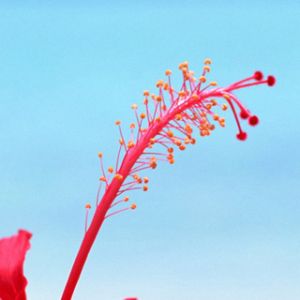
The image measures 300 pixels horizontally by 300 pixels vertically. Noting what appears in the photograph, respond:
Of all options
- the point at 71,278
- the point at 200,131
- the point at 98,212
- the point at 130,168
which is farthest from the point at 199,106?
the point at 71,278

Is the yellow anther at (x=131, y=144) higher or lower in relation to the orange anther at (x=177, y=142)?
higher

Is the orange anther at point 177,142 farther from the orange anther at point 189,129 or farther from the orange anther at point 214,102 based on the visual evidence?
the orange anther at point 214,102

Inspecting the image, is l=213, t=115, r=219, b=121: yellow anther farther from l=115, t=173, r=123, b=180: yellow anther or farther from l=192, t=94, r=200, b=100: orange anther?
l=115, t=173, r=123, b=180: yellow anther

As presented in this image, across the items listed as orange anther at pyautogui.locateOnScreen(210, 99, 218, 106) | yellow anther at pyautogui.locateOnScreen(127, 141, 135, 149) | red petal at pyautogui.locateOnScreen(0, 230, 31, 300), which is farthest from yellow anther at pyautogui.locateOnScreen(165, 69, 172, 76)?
red petal at pyautogui.locateOnScreen(0, 230, 31, 300)

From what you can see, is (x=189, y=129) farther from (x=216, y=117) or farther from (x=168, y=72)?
(x=168, y=72)

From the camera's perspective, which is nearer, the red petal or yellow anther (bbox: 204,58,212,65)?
the red petal

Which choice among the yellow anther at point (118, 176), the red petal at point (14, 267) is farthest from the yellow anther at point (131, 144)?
the red petal at point (14, 267)

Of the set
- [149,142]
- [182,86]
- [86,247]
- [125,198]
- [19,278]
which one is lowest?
[19,278]

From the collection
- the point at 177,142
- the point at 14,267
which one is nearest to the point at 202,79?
the point at 177,142

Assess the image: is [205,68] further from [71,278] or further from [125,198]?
[71,278]
